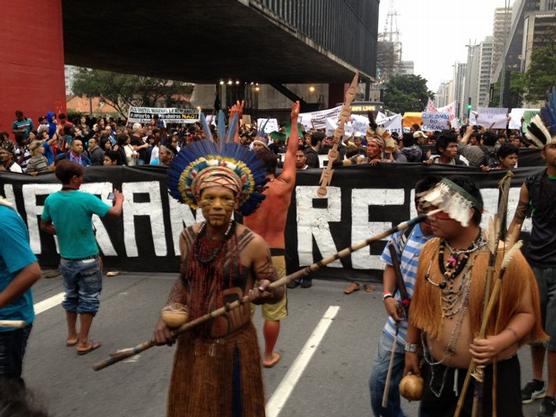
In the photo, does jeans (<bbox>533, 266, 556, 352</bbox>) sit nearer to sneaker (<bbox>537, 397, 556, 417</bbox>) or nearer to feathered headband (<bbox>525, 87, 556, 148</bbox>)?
sneaker (<bbox>537, 397, 556, 417</bbox>)

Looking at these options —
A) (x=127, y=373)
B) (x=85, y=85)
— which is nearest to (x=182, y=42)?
(x=127, y=373)

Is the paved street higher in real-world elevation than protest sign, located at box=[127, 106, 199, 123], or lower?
lower

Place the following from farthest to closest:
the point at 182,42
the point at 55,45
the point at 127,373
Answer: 1. the point at 182,42
2. the point at 55,45
3. the point at 127,373

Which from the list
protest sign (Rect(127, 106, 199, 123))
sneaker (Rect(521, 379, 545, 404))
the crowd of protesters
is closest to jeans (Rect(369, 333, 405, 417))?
sneaker (Rect(521, 379, 545, 404))

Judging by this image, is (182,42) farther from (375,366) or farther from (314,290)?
(375,366)

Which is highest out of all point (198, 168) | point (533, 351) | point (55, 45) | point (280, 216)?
point (55, 45)

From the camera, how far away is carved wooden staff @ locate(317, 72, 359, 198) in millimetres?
5871

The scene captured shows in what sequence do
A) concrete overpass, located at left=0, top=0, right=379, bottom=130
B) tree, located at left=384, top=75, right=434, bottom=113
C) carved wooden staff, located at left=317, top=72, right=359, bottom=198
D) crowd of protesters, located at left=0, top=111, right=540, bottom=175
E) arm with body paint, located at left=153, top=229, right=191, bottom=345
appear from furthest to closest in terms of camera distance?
tree, located at left=384, top=75, right=434, bottom=113 → concrete overpass, located at left=0, top=0, right=379, bottom=130 → crowd of protesters, located at left=0, top=111, right=540, bottom=175 → carved wooden staff, located at left=317, top=72, right=359, bottom=198 → arm with body paint, located at left=153, top=229, right=191, bottom=345

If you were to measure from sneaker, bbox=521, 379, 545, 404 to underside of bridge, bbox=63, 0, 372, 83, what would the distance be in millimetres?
17227

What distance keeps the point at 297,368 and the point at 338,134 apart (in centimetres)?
272

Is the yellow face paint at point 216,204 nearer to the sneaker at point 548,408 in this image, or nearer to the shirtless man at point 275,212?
the shirtless man at point 275,212

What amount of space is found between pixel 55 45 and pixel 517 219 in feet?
40.3

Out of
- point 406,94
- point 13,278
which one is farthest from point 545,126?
point 406,94

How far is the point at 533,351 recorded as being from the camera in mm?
4031
